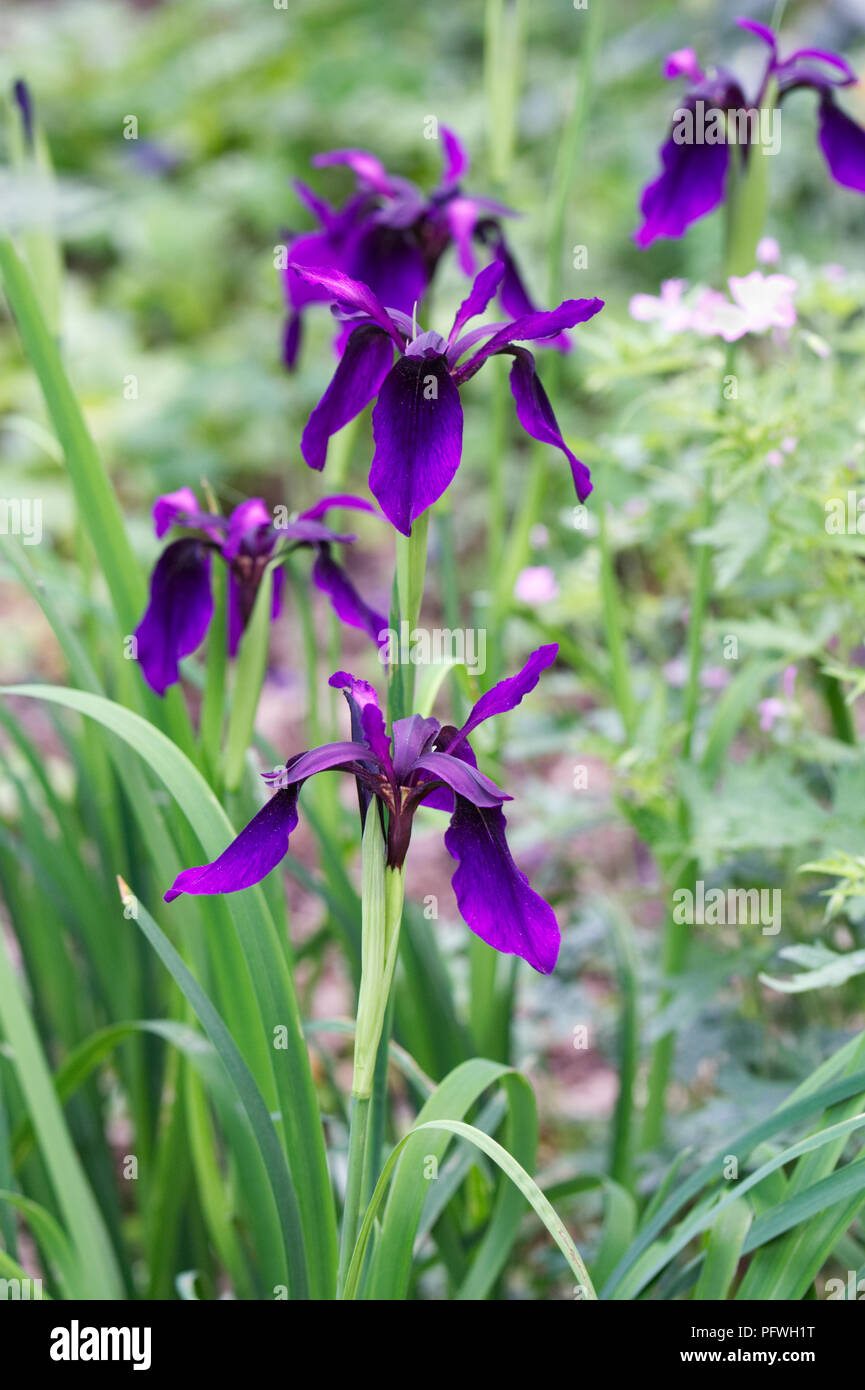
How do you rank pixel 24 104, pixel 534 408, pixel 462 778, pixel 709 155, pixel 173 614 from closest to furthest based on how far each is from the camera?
pixel 462 778, pixel 534 408, pixel 173 614, pixel 709 155, pixel 24 104

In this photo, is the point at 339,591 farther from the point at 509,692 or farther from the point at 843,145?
the point at 843,145

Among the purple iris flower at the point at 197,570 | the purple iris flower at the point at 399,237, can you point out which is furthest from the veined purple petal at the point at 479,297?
the purple iris flower at the point at 399,237

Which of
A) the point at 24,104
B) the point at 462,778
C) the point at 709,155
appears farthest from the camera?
the point at 24,104

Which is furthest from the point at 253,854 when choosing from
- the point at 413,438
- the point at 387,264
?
the point at 387,264

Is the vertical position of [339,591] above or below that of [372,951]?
above

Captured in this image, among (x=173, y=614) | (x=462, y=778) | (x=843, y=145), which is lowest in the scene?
(x=462, y=778)

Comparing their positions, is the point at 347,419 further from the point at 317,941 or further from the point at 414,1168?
the point at 317,941

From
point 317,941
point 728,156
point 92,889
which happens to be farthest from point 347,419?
point 317,941
